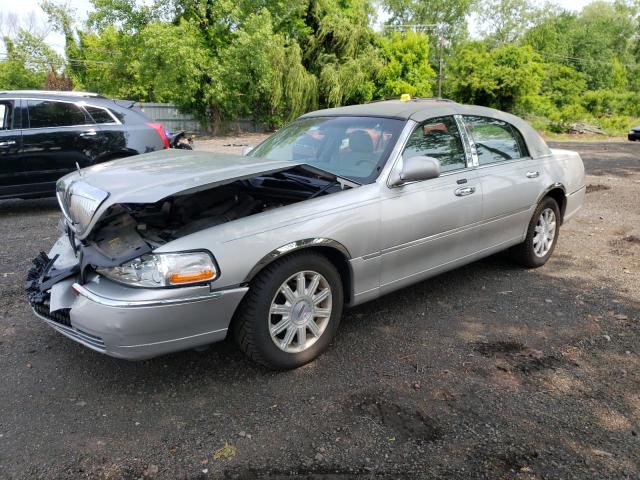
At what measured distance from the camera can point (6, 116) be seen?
7.13 meters

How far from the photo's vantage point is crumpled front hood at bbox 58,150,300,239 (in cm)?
290

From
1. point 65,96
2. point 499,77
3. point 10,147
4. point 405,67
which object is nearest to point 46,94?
point 65,96

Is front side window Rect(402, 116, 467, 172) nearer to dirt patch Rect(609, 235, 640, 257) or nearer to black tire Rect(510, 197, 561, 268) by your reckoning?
black tire Rect(510, 197, 561, 268)

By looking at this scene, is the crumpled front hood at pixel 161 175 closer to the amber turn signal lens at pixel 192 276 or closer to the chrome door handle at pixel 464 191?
the amber turn signal lens at pixel 192 276

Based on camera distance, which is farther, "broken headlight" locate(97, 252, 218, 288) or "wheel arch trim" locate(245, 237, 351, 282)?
"wheel arch trim" locate(245, 237, 351, 282)

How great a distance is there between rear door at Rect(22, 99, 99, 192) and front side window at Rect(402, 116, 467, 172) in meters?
5.46

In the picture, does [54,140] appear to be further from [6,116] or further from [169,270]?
[169,270]

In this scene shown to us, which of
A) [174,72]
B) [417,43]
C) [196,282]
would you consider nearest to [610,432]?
[196,282]

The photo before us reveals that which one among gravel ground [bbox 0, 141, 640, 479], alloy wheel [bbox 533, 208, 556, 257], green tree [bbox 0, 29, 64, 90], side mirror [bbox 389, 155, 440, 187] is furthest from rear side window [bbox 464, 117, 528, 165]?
green tree [bbox 0, 29, 64, 90]

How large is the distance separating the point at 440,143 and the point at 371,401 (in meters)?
2.21

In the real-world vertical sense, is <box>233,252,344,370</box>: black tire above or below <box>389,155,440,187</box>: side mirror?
below

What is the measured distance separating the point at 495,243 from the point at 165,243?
298cm

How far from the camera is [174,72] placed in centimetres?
2425

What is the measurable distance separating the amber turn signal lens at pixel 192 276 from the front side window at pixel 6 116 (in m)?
5.93
